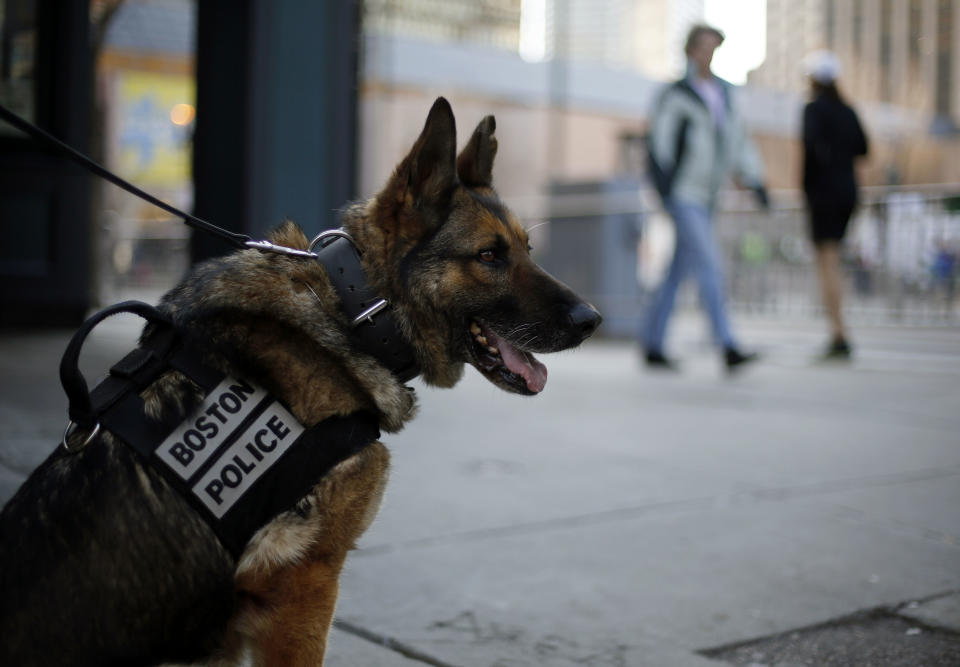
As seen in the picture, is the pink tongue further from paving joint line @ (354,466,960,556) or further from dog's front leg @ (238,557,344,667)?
paving joint line @ (354,466,960,556)

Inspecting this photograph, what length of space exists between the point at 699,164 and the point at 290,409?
677cm

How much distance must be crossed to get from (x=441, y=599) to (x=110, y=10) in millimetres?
8994

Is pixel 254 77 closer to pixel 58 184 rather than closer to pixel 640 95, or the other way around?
pixel 58 184

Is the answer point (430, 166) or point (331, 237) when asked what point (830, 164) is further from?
point (331, 237)

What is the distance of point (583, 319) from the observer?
8.11 feet

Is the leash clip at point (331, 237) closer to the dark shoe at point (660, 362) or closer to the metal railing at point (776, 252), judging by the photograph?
the dark shoe at point (660, 362)

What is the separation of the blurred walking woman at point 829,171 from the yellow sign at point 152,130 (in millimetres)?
16626

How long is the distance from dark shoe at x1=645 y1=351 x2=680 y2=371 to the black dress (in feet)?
5.52

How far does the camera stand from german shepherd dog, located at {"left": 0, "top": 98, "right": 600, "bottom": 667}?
1.78 m

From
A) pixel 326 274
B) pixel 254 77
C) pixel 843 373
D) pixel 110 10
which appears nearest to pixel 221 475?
pixel 326 274

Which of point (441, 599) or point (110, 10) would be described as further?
point (110, 10)

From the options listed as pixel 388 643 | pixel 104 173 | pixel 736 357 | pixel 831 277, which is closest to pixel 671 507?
pixel 388 643

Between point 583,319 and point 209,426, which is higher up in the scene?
point 583,319

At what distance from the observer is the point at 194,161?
6051 millimetres
